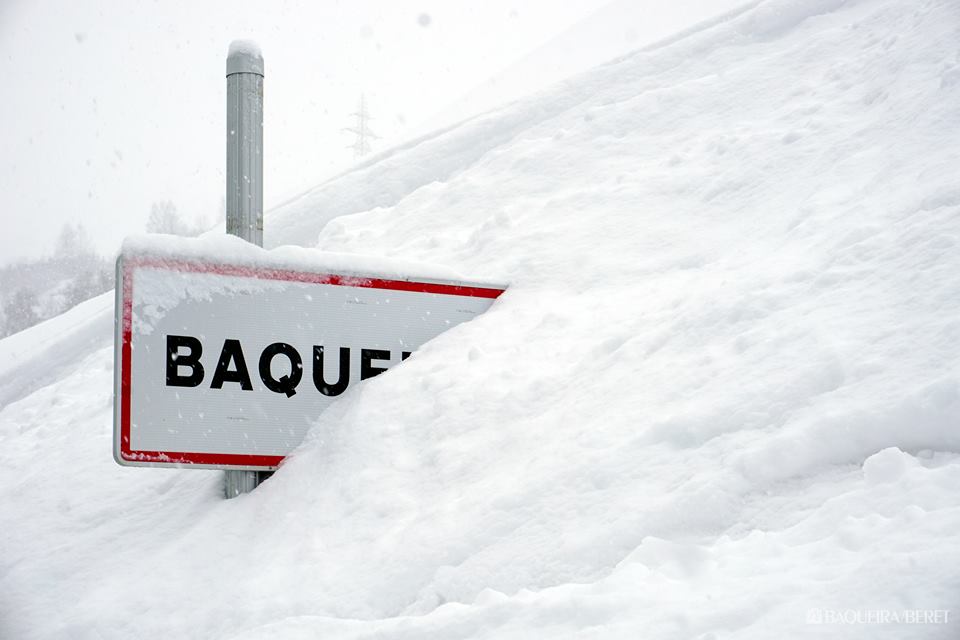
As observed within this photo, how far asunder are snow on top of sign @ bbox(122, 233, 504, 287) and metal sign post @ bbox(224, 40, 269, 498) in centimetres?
16

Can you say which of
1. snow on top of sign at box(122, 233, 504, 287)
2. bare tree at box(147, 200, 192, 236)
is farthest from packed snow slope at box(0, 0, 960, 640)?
bare tree at box(147, 200, 192, 236)

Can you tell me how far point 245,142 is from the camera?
4.21 metres

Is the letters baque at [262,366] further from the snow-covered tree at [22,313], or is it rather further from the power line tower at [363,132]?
the snow-covered tree at [22,313]

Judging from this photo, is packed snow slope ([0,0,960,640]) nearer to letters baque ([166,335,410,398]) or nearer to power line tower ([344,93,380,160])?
letters baque ([166,335,410,398])

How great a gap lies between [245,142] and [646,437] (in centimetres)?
248

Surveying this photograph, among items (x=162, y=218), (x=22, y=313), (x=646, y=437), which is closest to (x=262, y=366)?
(x=646, y=437)

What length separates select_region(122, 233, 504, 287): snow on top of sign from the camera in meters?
3.83

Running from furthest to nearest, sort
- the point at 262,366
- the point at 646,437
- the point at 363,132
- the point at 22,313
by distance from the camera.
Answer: the point at 22,313 → the point at 363,132 → the point at 262,366 → the point at 646,437

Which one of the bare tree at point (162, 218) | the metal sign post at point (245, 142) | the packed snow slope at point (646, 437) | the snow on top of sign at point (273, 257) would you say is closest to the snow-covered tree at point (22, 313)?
the bare tree at point (162, 218)

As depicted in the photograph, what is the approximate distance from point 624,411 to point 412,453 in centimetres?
99

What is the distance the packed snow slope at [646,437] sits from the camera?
7.16 feet

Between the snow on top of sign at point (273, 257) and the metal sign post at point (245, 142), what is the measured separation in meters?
0.16

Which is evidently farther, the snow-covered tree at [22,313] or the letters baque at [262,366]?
the snow-covered tree at [22,313]

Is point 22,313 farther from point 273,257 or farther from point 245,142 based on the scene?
point 273,257
